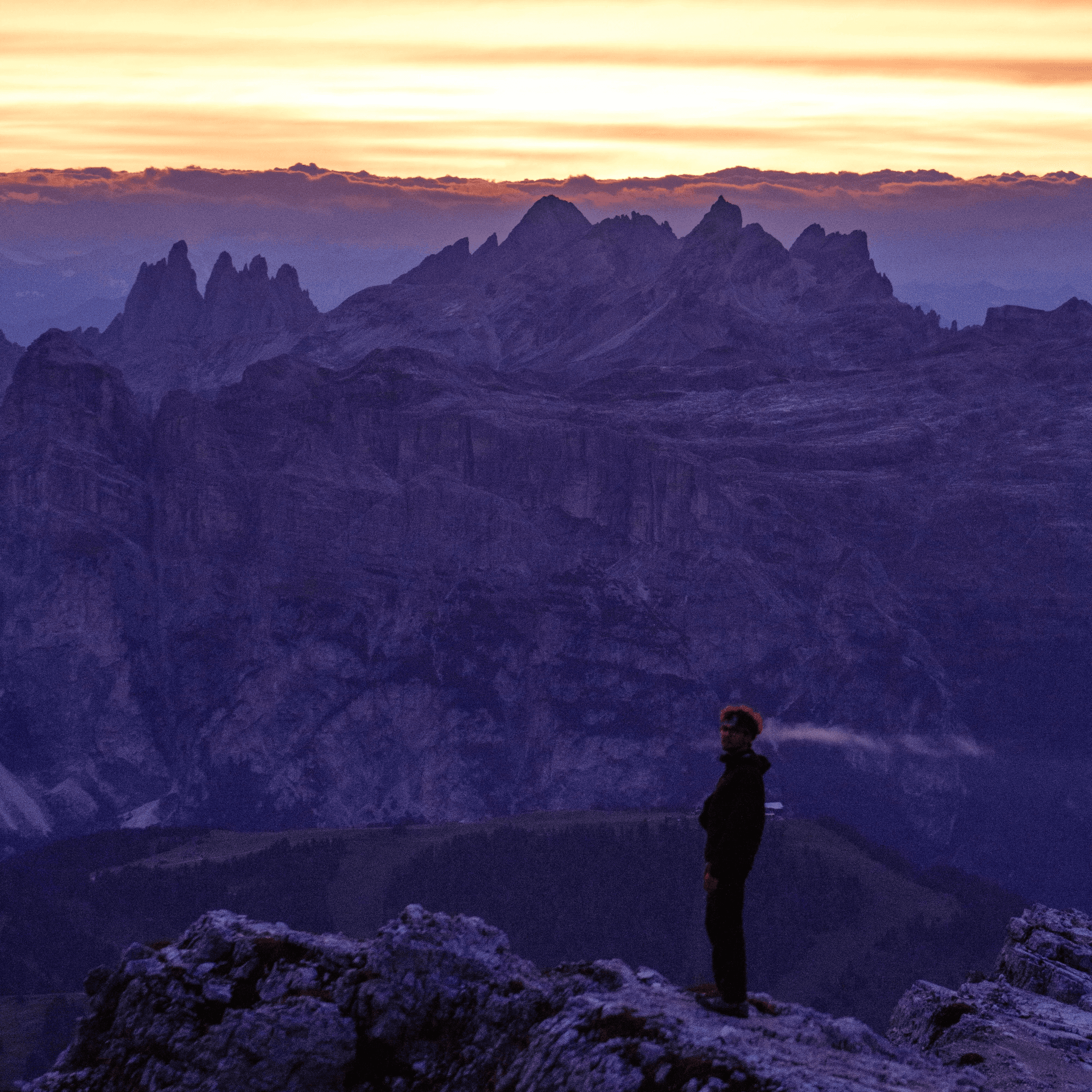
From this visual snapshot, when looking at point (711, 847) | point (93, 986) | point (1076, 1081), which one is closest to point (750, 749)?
point (711, 847)

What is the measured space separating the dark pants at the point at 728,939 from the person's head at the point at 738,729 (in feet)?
9.81

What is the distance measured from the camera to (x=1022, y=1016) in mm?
51531

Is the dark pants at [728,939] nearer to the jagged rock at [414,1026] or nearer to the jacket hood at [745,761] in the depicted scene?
the jagged rock at [414,1026]

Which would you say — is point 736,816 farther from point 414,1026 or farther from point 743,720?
point 414,1026

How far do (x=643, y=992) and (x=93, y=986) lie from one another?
1478 centimetres

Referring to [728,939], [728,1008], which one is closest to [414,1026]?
[728,1008]

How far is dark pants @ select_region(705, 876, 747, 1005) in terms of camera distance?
40.6 meters

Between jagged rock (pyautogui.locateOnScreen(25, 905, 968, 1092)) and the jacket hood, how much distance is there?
5596mm

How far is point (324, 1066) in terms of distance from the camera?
40.8m

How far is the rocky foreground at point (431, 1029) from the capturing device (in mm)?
37156

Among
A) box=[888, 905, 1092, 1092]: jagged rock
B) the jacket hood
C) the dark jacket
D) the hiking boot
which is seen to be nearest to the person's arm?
the dark jacket

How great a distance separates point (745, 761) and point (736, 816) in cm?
129

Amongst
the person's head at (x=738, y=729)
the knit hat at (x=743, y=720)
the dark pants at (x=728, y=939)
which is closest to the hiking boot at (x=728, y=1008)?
the dark pants at (x=728, y=939)

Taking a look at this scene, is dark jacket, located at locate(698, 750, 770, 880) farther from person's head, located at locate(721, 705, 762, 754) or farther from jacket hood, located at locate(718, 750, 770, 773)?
person's head, located at locate(721, 705, 762, 754)
